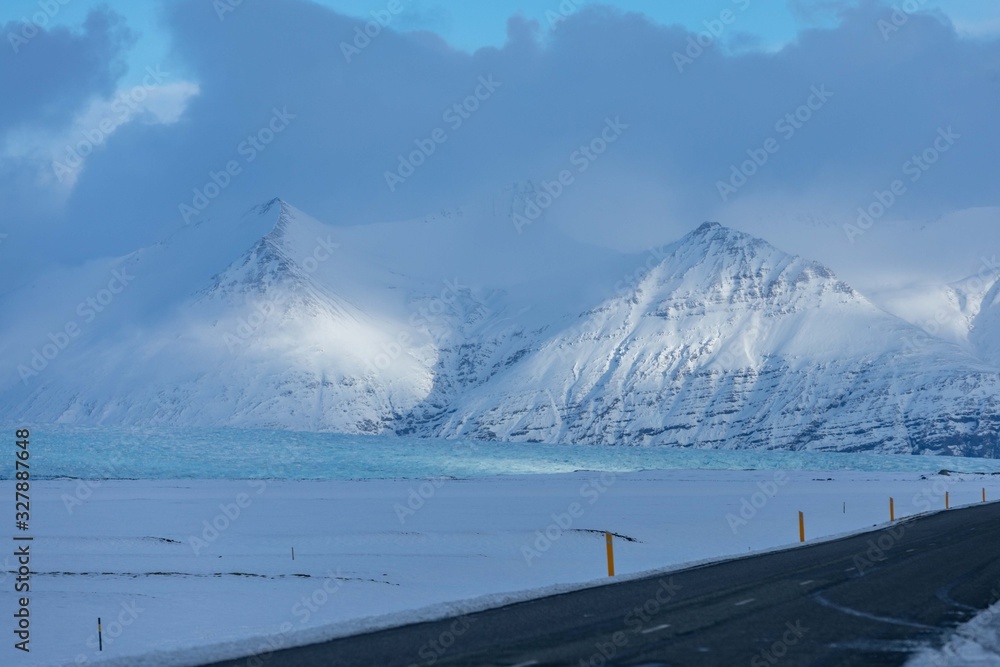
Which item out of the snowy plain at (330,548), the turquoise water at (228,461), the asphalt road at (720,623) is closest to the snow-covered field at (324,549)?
the snowy plain at (330,548)

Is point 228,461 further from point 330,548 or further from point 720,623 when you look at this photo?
point 720,623

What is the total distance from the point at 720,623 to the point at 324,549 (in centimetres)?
2324

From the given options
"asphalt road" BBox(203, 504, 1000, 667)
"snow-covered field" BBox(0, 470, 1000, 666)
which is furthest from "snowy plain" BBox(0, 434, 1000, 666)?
"asphalt road" BBox(203, 504, 1000, 667)

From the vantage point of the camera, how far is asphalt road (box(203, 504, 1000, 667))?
54.1ft

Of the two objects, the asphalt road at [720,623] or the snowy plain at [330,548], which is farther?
the snowy plain at [330,548]

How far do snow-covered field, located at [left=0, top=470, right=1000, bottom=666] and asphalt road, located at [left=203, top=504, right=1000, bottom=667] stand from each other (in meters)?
1.92

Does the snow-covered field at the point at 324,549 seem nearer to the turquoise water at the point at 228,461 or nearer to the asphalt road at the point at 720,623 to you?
the asphalt road at the point at 720,623

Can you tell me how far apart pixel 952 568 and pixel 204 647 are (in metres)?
19.4

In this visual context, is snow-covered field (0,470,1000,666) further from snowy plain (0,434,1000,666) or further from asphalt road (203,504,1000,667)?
asphalt road (203,504,1000,667)

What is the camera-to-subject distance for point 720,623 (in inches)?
764

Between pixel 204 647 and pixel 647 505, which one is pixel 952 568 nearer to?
pixel 204 647

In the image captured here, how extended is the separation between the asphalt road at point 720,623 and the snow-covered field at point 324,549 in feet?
6.30

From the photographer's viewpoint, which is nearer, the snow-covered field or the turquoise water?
the snow-covered field

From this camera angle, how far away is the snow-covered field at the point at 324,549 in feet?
74.3
